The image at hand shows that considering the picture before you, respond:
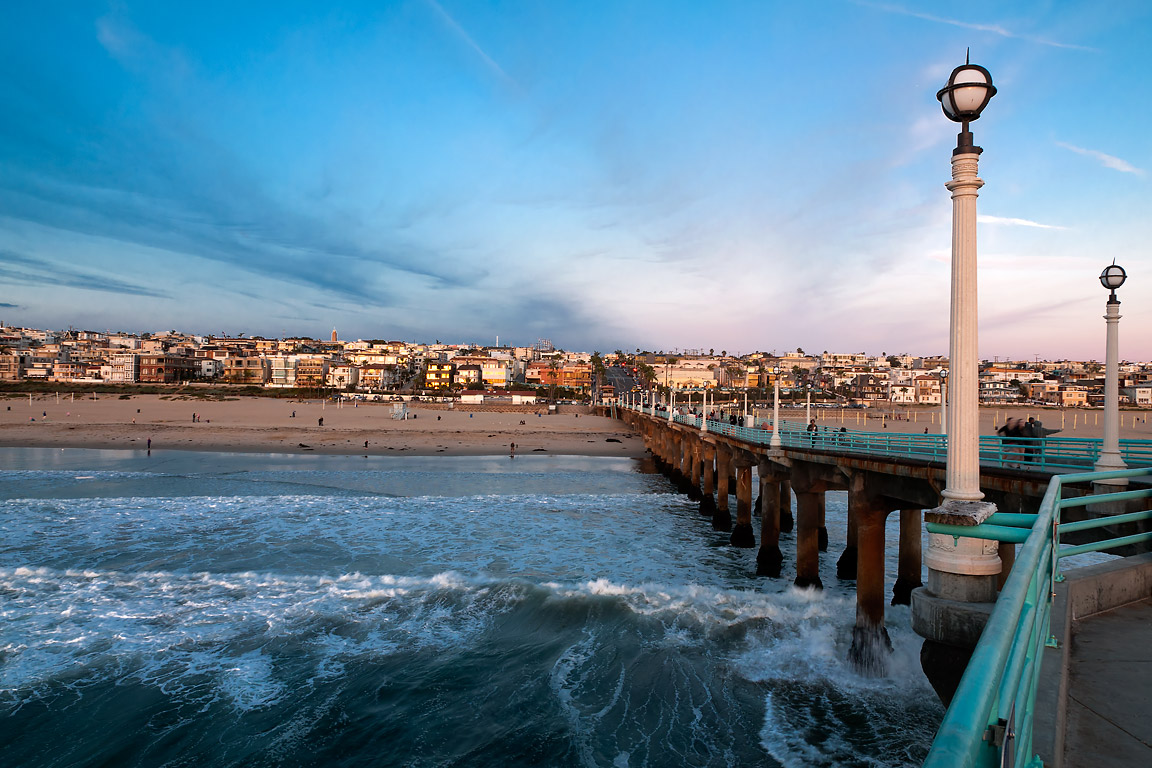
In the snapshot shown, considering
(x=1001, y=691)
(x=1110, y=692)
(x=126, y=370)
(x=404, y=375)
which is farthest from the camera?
(x=404, y=375)

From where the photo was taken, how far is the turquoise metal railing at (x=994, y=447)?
426 inches

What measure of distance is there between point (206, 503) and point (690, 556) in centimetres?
2035

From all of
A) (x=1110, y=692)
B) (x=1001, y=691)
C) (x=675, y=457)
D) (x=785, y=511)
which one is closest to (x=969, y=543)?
(x=1110, y=692)

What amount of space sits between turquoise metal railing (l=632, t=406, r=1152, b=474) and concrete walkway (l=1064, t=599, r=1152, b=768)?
254 inches

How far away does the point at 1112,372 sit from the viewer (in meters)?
8.44

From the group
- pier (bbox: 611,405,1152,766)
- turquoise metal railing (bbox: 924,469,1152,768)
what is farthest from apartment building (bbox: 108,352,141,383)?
turquoise metal railing (bbox: 924,469,1152,768)

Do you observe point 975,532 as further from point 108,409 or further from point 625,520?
point 108,409

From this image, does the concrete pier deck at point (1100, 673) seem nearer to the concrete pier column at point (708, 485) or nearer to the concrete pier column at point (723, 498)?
the concrete pier column at point (723, 498)

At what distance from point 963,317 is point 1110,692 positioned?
2.87m

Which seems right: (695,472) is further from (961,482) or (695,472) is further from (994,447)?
(961,482)

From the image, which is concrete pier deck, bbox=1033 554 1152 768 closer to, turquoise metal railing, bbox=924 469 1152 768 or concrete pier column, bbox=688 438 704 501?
turquoise metal railing, bbox=924 469 1152 768

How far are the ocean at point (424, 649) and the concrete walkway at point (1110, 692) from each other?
18.9 feet

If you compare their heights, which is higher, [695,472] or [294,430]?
[695,472]

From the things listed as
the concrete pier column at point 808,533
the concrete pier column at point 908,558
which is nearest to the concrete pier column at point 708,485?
the concrete pier column at point 808,533
